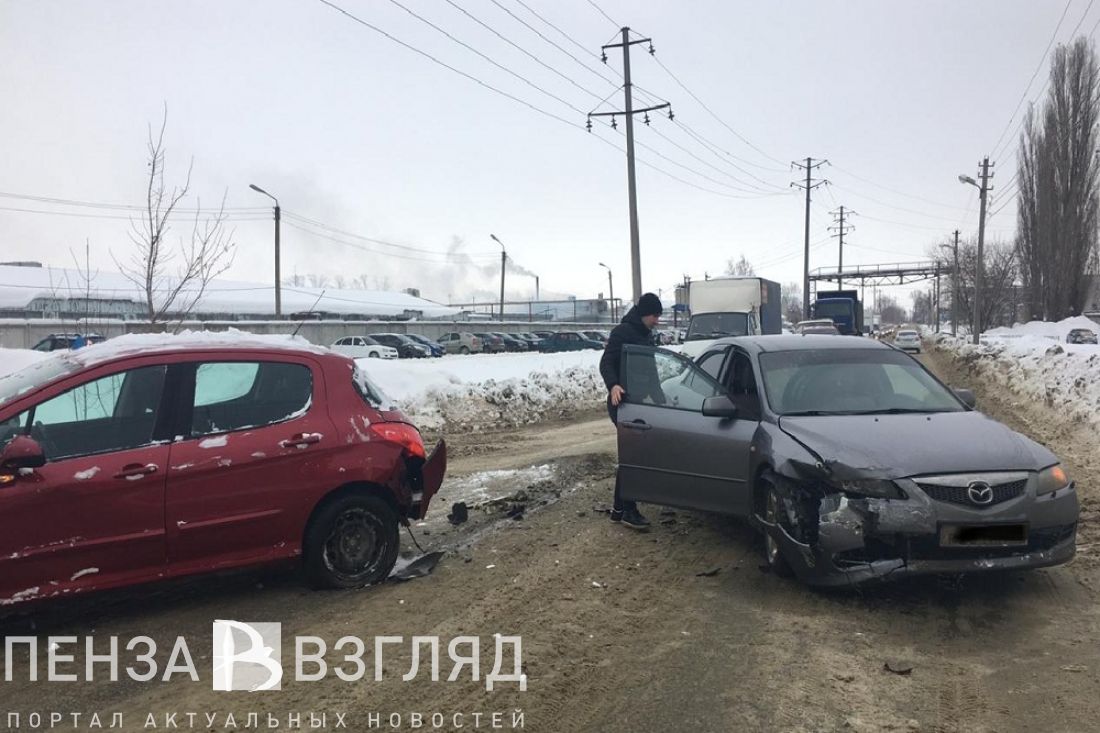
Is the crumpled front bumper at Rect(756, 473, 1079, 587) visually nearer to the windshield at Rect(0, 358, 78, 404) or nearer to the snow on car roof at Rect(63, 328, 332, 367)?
the snow on car roof at Rect(63, 328, 332, 367)

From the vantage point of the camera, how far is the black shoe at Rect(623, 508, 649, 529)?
21.6ft

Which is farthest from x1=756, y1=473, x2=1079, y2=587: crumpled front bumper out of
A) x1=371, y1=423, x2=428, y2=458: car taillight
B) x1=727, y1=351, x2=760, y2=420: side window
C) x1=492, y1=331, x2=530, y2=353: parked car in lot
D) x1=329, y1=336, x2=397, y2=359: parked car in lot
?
x1=492, y1=331, x2=530, y2=353: parked car in lot

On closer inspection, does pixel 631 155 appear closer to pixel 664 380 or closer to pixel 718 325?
pixel 718 325

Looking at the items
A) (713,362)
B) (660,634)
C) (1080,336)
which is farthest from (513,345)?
(660,634)

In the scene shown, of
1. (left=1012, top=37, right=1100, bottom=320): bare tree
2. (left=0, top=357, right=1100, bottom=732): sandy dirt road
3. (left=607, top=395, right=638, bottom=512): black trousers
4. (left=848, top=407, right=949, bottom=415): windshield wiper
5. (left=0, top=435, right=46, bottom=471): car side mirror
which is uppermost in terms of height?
(left=1012, top=37, right=1100, bottom=320): bare tree

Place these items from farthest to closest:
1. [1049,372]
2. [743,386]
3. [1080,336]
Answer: [1080,336]
[1049,372]
[743,386]

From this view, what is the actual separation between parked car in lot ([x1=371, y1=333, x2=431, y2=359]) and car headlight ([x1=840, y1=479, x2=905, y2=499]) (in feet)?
129

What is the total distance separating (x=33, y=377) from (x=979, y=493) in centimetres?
564

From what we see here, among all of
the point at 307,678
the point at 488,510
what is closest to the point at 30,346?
the point at 488,510

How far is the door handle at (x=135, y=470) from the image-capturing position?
4402 millimetres

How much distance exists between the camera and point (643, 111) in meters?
26.9

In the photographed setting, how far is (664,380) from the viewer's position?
6.56 meters

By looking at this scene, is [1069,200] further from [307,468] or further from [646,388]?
[307,468]

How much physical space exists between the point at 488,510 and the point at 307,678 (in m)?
3.66
